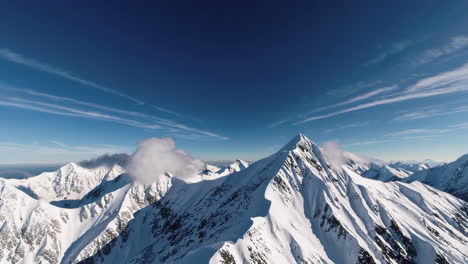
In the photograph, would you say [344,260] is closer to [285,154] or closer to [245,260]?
[245,260]

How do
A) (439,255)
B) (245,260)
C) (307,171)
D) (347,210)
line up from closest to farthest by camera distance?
(245,260), (439,255), (347,210), (307,171)

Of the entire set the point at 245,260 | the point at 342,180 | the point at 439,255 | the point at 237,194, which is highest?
the point at 342,180

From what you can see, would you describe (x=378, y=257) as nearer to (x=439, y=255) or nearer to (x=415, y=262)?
(x=415, y=262)

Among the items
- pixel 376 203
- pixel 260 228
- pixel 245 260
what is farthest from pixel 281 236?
pixel 376 203

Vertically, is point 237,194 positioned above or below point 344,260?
above

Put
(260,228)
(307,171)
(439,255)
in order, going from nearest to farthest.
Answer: (260,228) → (439,255) → (307,171)

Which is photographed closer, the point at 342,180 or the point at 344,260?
the point at 344,260

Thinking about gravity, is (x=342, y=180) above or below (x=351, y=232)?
above

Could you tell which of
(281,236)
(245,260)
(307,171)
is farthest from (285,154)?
(245,260)

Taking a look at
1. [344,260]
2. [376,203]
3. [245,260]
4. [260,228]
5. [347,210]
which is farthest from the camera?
[376,203]
